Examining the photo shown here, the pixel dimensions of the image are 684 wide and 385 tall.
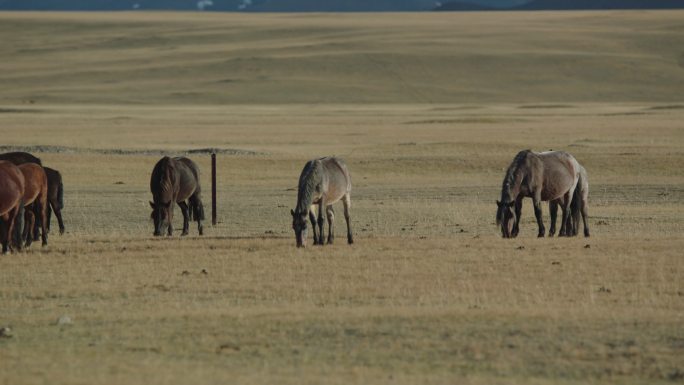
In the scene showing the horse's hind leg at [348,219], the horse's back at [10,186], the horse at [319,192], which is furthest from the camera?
the horse's hind leg at [348,219]

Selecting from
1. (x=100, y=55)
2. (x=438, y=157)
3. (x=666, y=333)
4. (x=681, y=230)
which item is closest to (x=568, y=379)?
(x=666, y=333)

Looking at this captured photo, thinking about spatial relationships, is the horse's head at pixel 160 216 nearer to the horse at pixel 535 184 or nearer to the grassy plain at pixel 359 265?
the grassy plain at pixel 359 265

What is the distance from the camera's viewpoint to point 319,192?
20.4 m

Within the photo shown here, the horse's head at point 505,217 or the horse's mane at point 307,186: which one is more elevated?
the horse's mane at point 307,186

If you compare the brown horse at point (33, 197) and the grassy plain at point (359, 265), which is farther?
the brown horse at point (33, 197)

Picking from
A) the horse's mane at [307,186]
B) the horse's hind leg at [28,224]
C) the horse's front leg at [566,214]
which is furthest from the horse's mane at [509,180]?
the horse's hind leg at [28,224]

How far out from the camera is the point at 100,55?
142m

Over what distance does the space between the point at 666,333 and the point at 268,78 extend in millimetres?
104744

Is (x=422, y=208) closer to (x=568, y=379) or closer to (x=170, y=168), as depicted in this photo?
(x=170, y=168)

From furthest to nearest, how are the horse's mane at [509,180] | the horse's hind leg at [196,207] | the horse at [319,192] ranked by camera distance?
1. the horse's hind leg at [196,207]
2. the horse's mane at [509,180]
3. the horse at [319,192]

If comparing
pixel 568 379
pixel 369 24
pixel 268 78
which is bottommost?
pixel 568 379

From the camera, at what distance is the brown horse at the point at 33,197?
2084 centimetres

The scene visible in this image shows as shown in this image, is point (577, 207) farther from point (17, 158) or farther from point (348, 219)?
point (17, 158)

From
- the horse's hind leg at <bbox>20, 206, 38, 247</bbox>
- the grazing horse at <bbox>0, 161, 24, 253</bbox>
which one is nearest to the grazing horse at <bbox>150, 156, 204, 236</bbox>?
the horse's hind leg at <bbox>20, 206, 38, 247</bbox>
